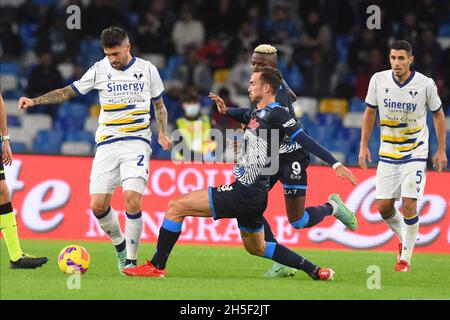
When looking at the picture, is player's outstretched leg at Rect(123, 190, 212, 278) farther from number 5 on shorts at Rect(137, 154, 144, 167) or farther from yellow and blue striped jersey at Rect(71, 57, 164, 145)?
yellow and blue striped jersey at Rect(71, 57, 164, 145)

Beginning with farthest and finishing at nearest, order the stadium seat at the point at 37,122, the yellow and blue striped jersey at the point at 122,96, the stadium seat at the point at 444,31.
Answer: the stadium seat at the point at 444,31 < the stadium seat at the point at 37,122 < the yellow and blue striped jersey at the point at 122,96

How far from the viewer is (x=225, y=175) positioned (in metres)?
14.2

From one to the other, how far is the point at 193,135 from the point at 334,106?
3.78 metres

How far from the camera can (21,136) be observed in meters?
18.0

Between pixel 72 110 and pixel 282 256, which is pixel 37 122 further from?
pixel 282 256

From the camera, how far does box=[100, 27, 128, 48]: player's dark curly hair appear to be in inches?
388

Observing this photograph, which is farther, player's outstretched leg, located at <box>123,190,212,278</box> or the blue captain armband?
player's outstretched leg, located at <box>123,190,212,278</box>

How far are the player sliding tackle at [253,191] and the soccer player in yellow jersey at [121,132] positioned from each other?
2.47ft

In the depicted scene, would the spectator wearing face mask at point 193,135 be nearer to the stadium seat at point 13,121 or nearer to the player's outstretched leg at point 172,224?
the stadium seat at point 13,121

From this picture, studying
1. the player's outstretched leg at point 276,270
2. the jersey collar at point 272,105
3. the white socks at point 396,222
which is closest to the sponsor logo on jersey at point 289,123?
the jersey collar at point 272,105

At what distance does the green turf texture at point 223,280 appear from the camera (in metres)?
8.44

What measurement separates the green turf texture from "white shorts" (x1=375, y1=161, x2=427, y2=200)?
31.8 inches

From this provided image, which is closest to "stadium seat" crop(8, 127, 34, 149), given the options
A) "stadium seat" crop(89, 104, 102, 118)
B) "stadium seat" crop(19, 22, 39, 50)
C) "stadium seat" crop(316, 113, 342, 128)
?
"stadium seat" crop(89, 104, 102, 118)

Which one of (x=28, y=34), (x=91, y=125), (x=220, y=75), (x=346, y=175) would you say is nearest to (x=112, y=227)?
(x=346, y=175)
